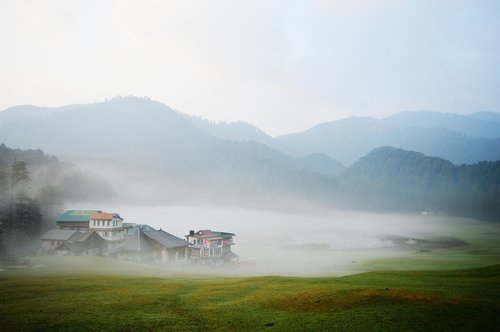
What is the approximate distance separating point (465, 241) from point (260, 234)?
8309 centimetres

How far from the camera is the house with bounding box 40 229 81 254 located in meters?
104

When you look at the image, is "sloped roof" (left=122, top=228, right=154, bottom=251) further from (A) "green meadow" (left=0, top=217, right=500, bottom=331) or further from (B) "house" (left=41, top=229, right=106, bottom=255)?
(A) "green meadow" (left=0, top=217, right=500, bottom=331)

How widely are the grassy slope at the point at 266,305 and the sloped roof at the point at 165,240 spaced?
54700 mm

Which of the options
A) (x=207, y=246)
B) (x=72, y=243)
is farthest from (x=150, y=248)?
(x=72, y=243)

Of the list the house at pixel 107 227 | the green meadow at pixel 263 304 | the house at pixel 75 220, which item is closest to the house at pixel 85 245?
the house at pixel 107 227

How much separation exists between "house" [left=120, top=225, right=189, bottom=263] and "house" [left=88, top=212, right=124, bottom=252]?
746cm

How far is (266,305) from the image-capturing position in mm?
33562

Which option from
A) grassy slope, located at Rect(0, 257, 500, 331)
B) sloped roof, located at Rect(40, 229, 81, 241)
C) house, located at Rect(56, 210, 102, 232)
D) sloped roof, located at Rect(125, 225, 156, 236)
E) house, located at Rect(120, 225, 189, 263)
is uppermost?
house, located at Rect(56, 210, 102, 232)

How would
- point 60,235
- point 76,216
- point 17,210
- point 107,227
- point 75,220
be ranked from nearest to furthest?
point 60,235 < point 107,227 < point 17,210 < point 75,220 < point 76,216

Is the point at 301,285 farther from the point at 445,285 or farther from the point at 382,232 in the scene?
the point at 382,232

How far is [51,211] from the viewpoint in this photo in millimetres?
133000

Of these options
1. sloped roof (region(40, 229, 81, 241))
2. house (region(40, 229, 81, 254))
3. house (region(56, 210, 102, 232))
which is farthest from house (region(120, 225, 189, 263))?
house (region(56, 210, 102, 232))

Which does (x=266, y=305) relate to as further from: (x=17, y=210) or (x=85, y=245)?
(x=17, y=210)

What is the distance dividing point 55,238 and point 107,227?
12.6m
